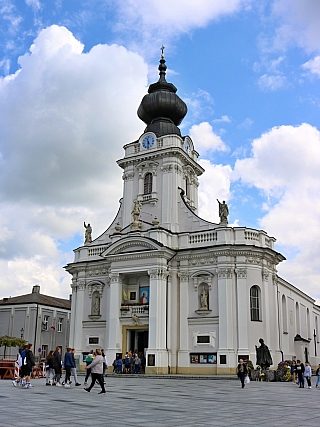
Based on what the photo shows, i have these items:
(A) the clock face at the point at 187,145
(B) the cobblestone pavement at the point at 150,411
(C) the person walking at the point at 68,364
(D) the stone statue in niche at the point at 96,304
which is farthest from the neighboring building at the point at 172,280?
(B) the cobblestone pavement at the point at 150,411

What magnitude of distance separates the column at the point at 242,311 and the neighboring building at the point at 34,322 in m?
27.2

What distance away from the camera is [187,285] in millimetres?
37531

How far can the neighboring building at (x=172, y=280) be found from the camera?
117 feet

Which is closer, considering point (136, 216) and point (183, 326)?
point (183, 326)

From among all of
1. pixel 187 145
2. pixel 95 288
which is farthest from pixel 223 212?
pixel 95 288

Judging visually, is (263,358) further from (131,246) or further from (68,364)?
(68,364)

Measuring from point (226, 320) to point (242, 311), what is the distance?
4.31ft

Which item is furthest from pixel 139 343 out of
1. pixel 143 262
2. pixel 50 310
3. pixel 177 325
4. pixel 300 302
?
pixel 50 310

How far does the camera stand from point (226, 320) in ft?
115

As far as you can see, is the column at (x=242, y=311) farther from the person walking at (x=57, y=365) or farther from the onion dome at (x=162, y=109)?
the person walking at (x=57, y=365)

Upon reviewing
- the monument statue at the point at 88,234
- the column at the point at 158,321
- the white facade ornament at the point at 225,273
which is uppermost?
Answer: the monument statue at the point at 88,234

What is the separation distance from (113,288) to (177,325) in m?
5.68

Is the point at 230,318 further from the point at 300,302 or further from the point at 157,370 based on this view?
the point at 300,302

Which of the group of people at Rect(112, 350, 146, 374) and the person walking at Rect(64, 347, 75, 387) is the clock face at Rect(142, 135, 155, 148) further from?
the person walking at Rect(64, 347, 75, 387)
